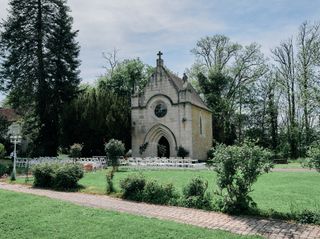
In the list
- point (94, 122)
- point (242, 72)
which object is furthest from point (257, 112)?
point (94, 122)

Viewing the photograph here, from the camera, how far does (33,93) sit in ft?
123

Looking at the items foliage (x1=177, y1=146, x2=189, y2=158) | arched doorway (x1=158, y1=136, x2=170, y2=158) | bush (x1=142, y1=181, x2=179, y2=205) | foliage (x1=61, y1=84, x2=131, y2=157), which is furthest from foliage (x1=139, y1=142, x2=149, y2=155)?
bush (x1=142, y1=181, x2=179, y2=205)

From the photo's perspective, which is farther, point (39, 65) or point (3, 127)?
point (3, 127)

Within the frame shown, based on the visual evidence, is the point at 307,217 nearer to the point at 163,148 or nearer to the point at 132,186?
the point at 132,186

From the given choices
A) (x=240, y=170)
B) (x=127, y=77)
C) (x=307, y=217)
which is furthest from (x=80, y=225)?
(x=127, y=77)

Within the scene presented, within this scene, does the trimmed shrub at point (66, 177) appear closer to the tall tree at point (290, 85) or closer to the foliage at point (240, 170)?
the foliage at point (240, 170)

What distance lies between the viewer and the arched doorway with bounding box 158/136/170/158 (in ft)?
121

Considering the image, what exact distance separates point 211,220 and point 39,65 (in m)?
31.1

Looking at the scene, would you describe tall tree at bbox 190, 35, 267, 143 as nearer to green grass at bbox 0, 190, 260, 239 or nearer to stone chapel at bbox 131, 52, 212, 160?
stone chapel at bbox 131, 52, 212, 160

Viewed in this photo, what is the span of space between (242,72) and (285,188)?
40214 millimetres

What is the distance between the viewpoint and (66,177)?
55.3ft

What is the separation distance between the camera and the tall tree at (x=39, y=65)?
37.1m

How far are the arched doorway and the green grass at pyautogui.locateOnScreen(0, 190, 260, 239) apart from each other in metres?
24.8

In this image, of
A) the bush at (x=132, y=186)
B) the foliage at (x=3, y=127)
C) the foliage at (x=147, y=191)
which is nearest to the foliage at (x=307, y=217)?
the foliage at (x=147, y=191)
